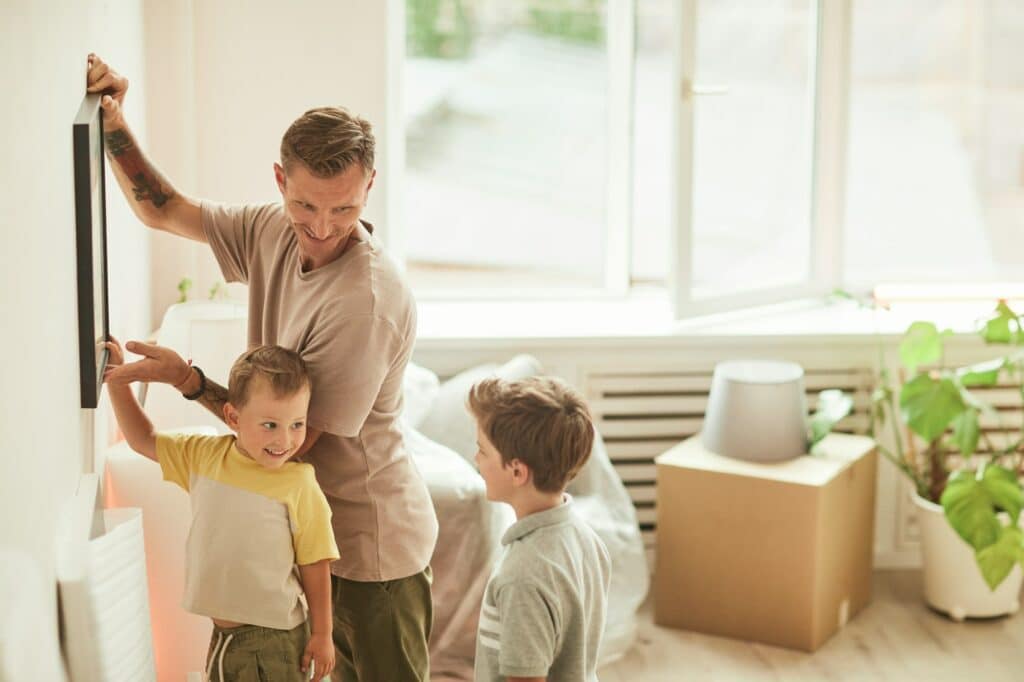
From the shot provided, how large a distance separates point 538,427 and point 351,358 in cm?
29

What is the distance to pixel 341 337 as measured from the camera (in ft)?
6.45

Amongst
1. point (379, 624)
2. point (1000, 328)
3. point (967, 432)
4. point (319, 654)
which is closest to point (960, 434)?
point (967, 432)

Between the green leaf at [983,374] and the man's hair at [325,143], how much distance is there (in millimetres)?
2205

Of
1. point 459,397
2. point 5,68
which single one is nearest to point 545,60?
point 459,397

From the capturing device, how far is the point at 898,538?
4.03 meters

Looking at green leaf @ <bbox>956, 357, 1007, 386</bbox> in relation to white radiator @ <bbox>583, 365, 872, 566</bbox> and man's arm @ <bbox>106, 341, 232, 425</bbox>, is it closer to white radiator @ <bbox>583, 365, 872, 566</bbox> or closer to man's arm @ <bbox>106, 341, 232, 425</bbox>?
white radiator @ <bbox>583, 365, 872, 566</bbox>

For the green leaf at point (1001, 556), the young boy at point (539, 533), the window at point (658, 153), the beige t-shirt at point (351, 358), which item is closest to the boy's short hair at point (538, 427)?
the young boy at point (539, 533)

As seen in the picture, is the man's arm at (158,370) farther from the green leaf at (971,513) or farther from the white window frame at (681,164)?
the green leaf at (971,513)

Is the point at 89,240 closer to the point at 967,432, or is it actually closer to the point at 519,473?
the point at 519,473

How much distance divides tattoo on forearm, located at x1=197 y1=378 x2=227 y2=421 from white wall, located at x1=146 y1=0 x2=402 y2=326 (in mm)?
1738

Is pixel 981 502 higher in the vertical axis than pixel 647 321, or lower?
lower

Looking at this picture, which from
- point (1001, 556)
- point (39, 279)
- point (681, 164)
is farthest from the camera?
point (681, 164)

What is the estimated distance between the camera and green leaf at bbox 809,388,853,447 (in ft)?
11.8

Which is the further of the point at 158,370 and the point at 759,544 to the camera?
the point at 759,544
